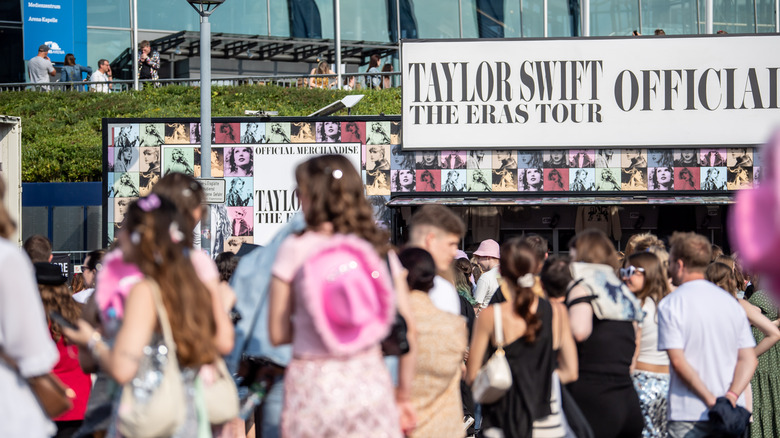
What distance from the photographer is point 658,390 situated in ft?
19.7

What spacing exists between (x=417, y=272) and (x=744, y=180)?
38.0 ft

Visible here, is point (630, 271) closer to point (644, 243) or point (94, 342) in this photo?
point (644, 243)

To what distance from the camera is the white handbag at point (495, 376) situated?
448 cm

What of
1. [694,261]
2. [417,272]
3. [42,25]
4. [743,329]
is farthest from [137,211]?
[42,25]

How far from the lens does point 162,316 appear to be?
3.32 metres

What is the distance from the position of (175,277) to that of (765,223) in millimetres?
2564

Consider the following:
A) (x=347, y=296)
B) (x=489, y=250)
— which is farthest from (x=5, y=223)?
(x=489, y=250)

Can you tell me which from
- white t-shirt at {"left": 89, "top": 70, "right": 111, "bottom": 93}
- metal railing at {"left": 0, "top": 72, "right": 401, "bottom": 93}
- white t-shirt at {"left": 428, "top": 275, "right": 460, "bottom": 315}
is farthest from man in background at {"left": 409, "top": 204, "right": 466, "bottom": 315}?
white t-shirt at {"left": 89, "top": 70, "right": 111, "bottom": 93}

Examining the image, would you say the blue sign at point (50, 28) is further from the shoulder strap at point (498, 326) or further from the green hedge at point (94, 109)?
the shoulder strap at point (498, 326)

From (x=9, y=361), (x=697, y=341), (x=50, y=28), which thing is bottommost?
(x=697, y=341)

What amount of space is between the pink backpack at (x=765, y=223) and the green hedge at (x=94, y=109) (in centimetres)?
2016

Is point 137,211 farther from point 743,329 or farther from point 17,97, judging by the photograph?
point 17,97

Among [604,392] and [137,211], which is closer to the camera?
[137,211]

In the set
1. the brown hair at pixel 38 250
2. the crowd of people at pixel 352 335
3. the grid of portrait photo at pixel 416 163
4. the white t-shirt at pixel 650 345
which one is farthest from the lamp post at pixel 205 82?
the white t-shirt at pixel 650 345
